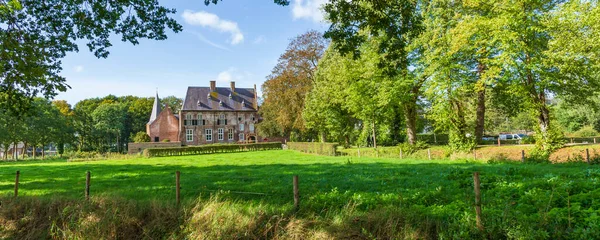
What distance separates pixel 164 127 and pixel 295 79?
2897 centimetres

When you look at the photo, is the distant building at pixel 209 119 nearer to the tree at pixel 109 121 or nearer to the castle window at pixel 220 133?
the castle window at pixel 220 133

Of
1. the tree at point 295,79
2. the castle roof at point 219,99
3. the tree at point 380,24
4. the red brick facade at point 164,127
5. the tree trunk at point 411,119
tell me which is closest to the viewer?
the tree at point 380,24

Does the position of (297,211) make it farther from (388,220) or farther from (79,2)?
(79,2)

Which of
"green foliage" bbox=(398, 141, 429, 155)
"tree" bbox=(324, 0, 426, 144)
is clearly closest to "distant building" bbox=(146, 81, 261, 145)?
"green foliage" bbox=(398, 141, 429, 155)

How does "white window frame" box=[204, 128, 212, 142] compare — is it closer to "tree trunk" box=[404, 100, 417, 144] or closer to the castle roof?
the castle roof

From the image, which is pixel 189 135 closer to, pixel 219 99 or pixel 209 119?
pixel 209 119

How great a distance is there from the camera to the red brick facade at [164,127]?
56.2 metres

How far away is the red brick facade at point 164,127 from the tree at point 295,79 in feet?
79.8

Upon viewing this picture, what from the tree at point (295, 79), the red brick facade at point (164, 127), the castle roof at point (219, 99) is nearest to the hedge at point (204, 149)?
the tree at point (295, 79)

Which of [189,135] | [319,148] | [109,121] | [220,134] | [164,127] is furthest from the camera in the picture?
[220,134]

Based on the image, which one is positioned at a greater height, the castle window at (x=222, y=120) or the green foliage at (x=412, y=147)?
the castle window at (x=222, y=120)

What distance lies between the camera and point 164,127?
5681 cm

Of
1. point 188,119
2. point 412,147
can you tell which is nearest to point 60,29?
point 412,147


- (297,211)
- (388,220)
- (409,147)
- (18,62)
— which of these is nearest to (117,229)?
(297,211)
